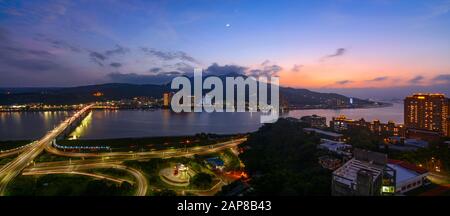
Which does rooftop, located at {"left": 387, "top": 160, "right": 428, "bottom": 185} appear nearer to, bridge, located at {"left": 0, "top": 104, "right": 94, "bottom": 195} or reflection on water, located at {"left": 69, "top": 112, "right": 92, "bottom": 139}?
bridge, located at {"left": 0, "top": 104, "right": 94, "bottom": 195}

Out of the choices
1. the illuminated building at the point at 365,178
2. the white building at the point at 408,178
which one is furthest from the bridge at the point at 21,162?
the white building at the point at 408,178

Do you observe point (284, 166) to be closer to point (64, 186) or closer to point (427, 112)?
point (64, 186)

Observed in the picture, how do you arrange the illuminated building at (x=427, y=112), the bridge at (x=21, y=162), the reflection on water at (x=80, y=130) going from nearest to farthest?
the bridge at (x=21, y=162)
the illuminated building at (x=427, y=112)
the reflection on water at (x=80, y=130)

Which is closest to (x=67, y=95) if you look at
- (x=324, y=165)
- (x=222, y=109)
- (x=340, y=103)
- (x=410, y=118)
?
(x=222, y=109)

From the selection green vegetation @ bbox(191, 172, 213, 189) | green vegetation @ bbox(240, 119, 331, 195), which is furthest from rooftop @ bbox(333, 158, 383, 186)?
green vegetation @ bbox(191, 172, 213, 189)

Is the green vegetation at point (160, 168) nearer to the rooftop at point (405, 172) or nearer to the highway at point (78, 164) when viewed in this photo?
the highway at point (78, 164)

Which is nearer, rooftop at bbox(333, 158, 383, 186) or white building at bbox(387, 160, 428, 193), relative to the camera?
rooftop at bbox(333, 158, 383, 186)

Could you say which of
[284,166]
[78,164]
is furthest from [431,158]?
[78,164]
